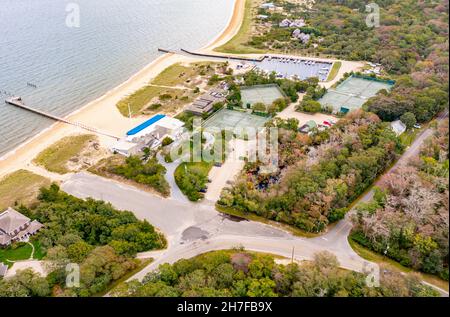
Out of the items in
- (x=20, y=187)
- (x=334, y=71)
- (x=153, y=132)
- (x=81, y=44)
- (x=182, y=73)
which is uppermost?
(x=81, y=44)

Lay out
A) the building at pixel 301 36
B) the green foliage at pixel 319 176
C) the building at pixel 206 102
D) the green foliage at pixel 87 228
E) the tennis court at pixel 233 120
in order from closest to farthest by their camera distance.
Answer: the green foliage at pixel 87 228, the green foliage at pixel 319 176, the tennis court at pixel 233 120, the building at pixel 206 102, the building at pixel 301 36

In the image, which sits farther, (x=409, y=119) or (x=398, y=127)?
(x=398, y=127)

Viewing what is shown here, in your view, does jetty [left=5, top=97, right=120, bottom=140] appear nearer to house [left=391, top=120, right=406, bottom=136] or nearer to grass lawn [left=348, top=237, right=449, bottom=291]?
grass lawn [left=348, top=237, right=449, bottom=291]

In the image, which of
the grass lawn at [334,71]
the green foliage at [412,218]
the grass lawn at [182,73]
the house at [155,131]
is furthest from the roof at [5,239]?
the grass lawn at [334,71]

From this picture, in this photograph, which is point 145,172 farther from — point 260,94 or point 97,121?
point 260,94

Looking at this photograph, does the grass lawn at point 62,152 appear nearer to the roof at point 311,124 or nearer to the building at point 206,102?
the building at point 206,102

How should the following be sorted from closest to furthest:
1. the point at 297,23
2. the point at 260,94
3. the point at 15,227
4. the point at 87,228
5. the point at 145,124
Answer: the point at 87,228
the point at 15,227
the point at 145,124
the point at 260,94
the point at 297,23

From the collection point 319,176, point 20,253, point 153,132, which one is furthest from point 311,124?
point 20,253
